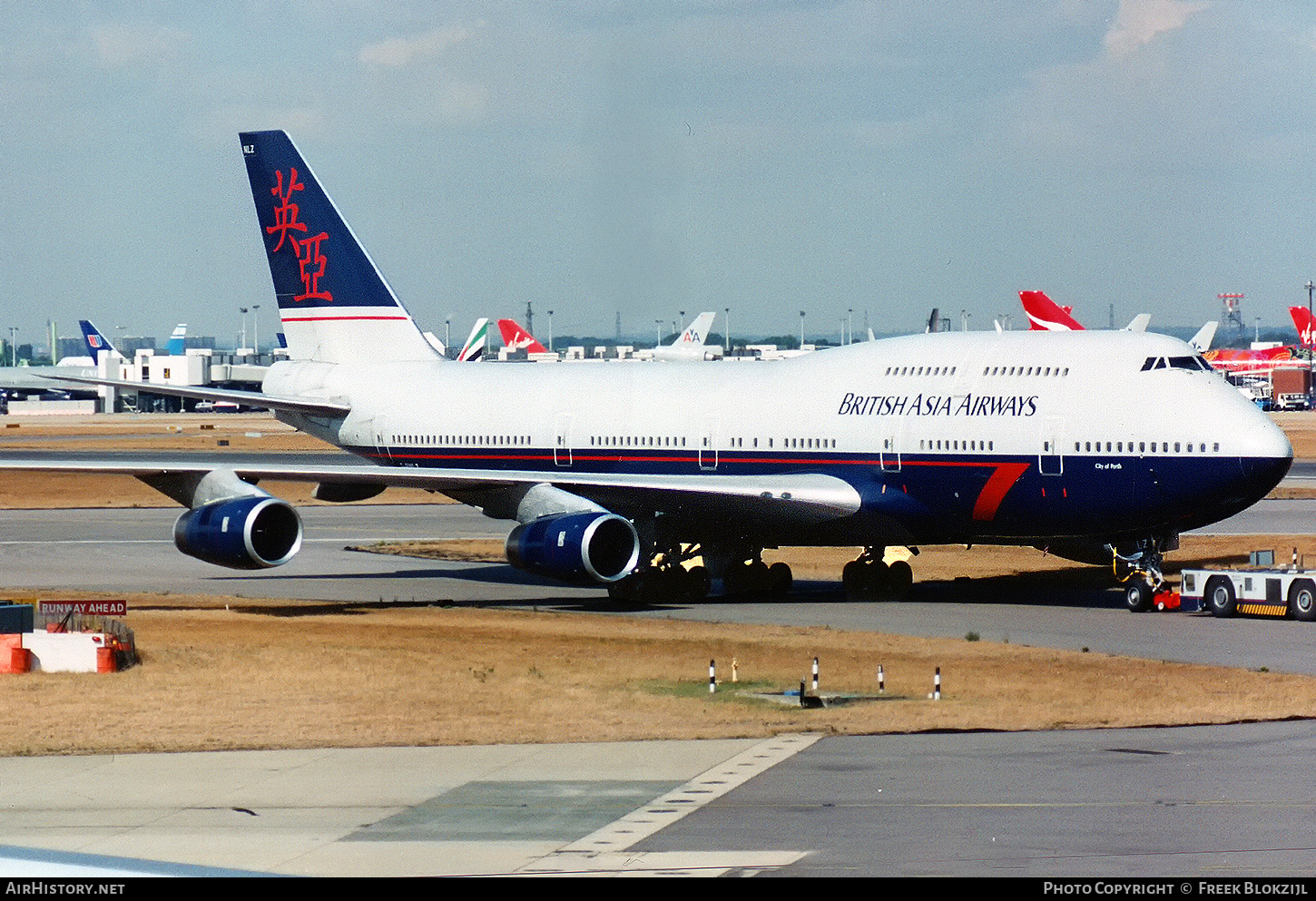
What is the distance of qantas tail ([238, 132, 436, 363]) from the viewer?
5038 centimetres

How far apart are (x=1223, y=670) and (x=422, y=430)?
24.5 metres

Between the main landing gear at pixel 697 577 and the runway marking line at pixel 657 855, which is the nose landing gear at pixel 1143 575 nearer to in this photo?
the main landing gear at pixel 697 577

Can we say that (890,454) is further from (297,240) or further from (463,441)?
(297,240)

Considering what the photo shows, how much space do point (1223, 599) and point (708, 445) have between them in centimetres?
1202

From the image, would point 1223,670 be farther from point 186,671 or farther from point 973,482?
point 186,671

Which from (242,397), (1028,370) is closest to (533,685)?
(1028,370)

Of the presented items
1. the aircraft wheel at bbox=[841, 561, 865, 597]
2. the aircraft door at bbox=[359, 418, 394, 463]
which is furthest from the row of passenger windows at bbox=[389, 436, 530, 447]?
the aircraft wheel at bbox=[841, 561, 865, 597]

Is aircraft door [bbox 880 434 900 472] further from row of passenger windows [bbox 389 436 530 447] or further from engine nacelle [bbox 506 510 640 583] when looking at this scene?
row of passenger windows [bbox 389 436 530 447]

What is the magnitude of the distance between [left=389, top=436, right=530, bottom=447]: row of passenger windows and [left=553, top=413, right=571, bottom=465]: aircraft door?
0.90 meters

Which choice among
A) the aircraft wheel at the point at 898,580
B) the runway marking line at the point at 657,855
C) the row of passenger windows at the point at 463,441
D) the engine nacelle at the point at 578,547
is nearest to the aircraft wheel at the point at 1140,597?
the aircraft wheel at the point at 898,580

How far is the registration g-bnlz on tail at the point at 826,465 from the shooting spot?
37.6 metres

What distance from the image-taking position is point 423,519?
223ft

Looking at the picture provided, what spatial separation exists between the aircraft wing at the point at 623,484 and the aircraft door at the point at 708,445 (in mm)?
898

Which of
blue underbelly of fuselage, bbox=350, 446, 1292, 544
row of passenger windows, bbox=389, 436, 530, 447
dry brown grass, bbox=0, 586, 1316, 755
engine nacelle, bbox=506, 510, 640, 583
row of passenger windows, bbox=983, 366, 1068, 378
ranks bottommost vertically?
dry brown grass, bbox=0, 586, 1316, 755
